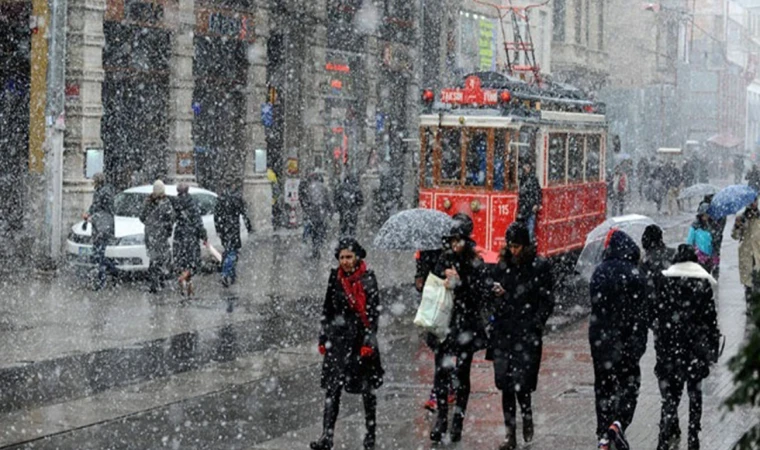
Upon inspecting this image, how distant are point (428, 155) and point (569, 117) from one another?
3.29m

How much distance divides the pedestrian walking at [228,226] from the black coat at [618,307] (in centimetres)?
1214

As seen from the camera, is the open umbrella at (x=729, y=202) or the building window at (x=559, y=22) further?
the building window at (x=559, y=22)

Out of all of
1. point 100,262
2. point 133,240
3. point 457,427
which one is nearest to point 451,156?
point 133,240

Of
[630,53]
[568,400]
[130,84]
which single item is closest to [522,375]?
[568,400]

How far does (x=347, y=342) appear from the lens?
34.0ft

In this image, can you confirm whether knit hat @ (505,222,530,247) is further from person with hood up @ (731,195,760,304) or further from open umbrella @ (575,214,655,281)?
person with hood up @ (731,195,760,304)

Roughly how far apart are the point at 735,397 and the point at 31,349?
40.5ft

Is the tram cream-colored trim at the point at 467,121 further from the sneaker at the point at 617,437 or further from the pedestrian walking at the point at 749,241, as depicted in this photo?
the sneaker at the point at 617,437

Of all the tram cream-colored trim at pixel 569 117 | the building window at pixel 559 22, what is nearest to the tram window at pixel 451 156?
the tram cream-colored trim at pixel 569 117

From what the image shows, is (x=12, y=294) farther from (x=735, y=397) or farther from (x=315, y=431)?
(x=735, y=397)

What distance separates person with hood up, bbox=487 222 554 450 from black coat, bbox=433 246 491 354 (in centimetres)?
33

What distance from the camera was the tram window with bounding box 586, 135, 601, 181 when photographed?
2500 centimetres

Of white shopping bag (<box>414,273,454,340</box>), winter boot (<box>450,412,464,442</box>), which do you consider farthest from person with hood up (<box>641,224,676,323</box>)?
winter boot (<box>450,412,464,442</box>)

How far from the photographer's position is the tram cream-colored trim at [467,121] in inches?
839
